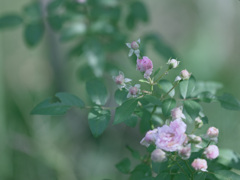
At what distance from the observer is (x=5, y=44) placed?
307cm

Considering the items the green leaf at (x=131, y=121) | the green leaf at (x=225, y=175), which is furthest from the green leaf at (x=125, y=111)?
the green leaf at (x=225, y=175)

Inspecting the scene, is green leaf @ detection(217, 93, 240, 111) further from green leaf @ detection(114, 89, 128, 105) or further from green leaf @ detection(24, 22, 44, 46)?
green leaf @ detection(24, 22, 44, 46)

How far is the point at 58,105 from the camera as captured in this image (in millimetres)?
1096

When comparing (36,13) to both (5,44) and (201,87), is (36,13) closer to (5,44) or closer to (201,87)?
(201,87)

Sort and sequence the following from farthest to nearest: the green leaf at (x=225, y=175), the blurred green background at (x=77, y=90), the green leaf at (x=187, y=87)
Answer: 1. the blurred green background at (x=77, y=90)
2. the green leaf at (x=187, y=87)
3. the green leaf at (x=225, y=175)

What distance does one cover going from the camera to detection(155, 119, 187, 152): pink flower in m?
0.86

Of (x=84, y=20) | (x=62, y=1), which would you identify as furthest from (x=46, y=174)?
(x=62, y=1)

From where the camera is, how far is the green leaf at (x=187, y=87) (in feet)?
3.49

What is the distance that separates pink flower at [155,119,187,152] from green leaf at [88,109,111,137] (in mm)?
186

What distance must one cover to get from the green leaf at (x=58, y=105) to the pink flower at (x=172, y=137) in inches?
12.8

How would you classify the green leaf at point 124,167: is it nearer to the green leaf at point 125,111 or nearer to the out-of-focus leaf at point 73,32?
the green leaf at point 125,111

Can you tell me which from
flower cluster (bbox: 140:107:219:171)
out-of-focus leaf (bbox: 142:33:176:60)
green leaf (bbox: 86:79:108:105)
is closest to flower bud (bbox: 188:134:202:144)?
flower cluster (bbox: 140:107:219:171)

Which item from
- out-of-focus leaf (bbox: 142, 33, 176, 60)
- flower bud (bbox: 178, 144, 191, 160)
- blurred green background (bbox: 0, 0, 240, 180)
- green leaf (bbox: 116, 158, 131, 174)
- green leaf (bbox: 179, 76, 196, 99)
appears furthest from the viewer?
blurred green background (bbox: 0, 0, 240, 180)

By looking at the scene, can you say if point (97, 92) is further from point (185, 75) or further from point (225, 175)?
point (225, 175)
